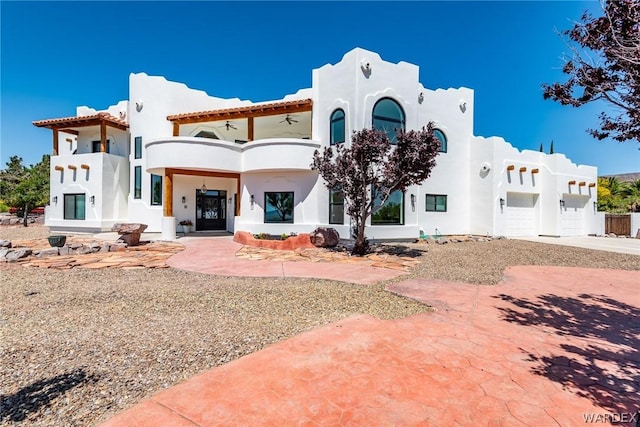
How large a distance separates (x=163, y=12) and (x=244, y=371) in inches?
623

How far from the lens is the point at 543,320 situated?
496 centimetres

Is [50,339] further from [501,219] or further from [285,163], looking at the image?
[501,219]

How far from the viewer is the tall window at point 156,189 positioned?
738 inches

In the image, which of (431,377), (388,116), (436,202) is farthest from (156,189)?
(431,377)

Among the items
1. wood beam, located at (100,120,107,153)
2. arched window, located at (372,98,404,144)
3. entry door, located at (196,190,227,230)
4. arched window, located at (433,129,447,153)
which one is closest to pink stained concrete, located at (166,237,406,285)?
arched window, located at (372,98,404,144)

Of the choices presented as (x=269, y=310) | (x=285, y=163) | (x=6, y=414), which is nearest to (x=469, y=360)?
(x=269, y=310)

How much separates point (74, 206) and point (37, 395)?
73.3ft

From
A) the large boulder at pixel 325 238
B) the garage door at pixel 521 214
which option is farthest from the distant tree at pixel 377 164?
the garage door at pixel 521 214

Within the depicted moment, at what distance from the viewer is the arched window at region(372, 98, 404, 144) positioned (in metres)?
14.5

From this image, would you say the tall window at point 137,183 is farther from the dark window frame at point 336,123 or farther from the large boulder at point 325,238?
the dark window frame at point 336,123

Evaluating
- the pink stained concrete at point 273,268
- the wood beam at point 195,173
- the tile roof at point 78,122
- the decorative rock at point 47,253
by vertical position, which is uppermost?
the tile roof at point 78,122

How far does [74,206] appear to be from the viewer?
1983cm

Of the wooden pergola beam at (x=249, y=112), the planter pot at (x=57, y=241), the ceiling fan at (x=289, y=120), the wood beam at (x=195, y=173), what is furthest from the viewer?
the ceiling fan at (x=289, y=120)

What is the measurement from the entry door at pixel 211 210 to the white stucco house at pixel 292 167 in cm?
7
